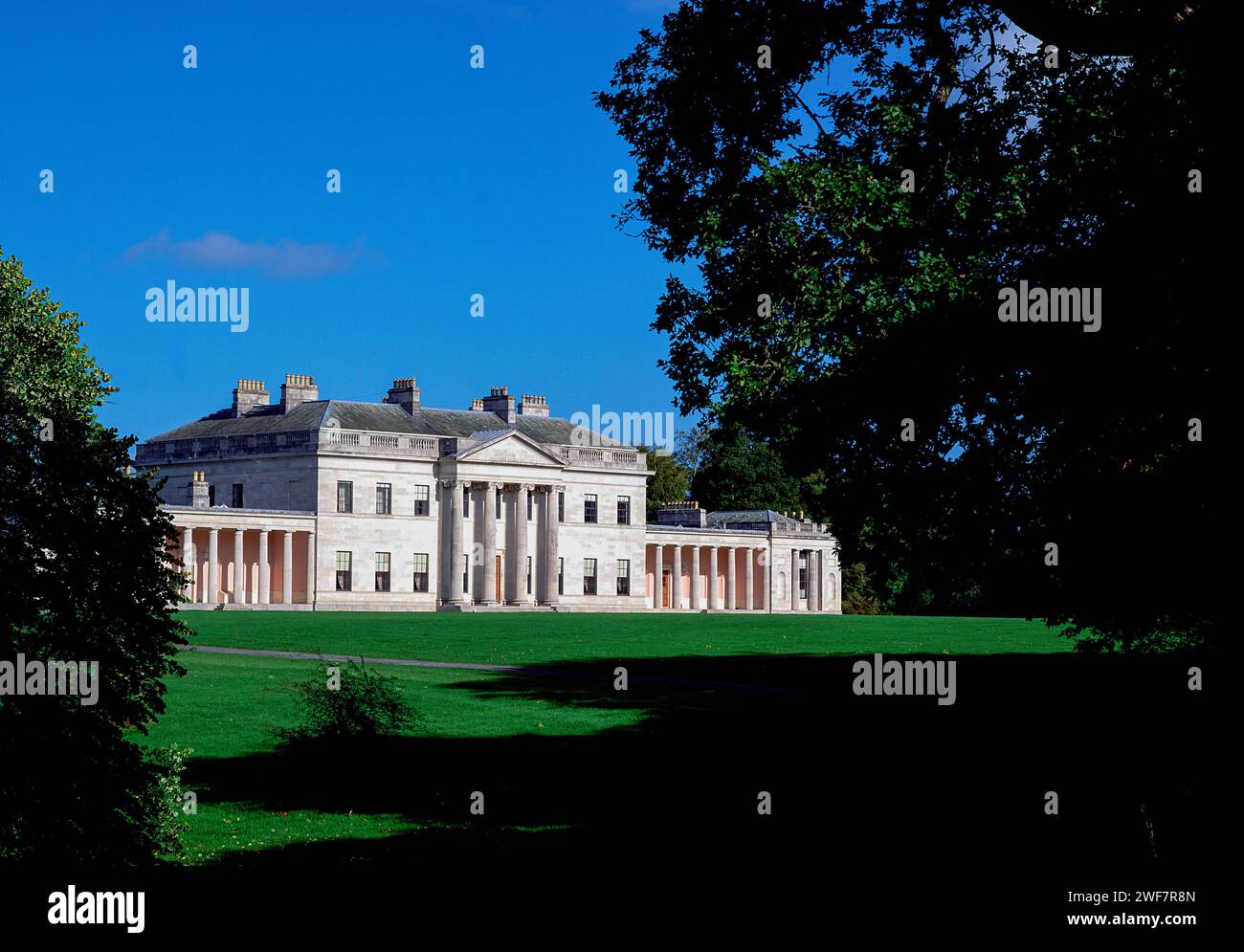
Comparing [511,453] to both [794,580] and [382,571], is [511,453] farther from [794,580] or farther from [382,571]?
[794,580]

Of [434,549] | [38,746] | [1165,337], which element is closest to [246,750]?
[38,746]

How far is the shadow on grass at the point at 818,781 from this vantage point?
14.4 metres

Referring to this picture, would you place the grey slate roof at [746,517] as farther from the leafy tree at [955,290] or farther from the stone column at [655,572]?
the leafy tree at [955,290]

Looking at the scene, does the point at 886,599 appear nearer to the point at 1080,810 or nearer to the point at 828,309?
the point at 828,309

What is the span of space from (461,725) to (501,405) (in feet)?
256

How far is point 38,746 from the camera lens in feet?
34.4

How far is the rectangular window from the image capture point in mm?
90812

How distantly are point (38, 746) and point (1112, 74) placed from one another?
1253cm

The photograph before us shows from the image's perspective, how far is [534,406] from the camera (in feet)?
349

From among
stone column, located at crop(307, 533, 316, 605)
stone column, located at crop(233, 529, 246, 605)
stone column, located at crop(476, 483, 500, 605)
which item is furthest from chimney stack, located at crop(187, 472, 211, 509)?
stone column, located at crop(476, 483, 500, 605)

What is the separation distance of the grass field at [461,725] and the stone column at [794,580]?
63208 millimetres

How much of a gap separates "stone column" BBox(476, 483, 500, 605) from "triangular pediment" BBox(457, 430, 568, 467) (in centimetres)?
182

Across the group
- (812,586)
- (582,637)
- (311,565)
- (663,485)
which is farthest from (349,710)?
(663,485)

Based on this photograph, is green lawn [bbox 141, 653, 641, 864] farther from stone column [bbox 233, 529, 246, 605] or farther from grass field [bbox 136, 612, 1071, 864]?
stone column [bbox 233, 529, 246, 605]
